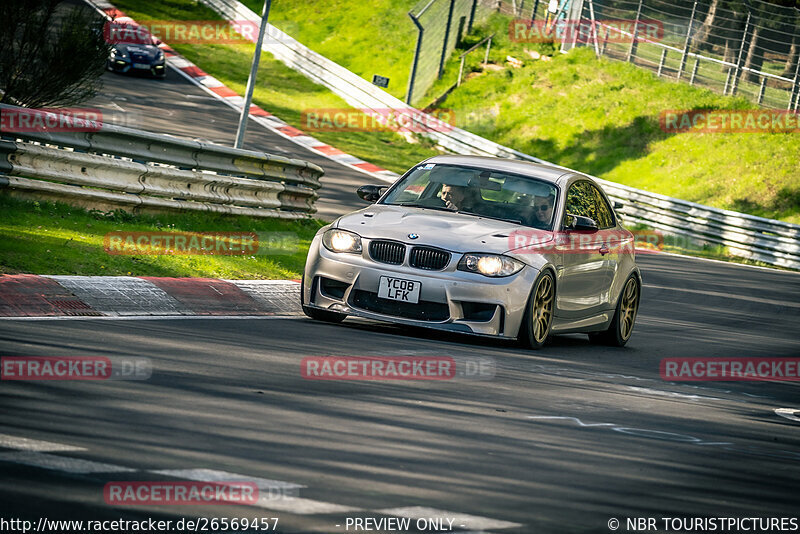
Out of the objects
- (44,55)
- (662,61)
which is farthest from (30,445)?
(662,61)

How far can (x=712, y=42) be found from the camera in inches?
1394

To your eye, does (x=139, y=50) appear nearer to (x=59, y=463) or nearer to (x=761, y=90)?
(x=761, y=90)

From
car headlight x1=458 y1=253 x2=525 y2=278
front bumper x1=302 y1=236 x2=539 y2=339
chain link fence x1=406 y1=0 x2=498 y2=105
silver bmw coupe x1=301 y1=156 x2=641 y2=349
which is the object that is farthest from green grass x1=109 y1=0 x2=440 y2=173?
car headlight x1=458 y1=253 x2=525 y2=278

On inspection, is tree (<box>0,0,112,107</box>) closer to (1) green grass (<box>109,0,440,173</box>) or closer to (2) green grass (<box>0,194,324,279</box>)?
(2) green grass (<box>0,194,324,279</box>)

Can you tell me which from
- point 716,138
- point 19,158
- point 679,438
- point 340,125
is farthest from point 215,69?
point 679,438

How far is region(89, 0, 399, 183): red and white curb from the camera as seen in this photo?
1171 inches

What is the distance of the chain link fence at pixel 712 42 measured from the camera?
3341 cm

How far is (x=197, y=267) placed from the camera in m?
11.3

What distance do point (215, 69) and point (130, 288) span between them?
101 ft

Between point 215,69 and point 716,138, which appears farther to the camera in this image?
point 215,69

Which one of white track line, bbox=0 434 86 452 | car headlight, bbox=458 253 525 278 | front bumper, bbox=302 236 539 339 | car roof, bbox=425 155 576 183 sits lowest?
front bumper, bbox=302 236 539 339

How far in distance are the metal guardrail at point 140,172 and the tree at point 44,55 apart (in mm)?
1824

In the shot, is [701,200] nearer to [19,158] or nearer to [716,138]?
[716,138]

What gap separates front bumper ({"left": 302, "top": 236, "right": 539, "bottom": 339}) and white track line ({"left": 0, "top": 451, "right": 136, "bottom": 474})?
4952 mm
